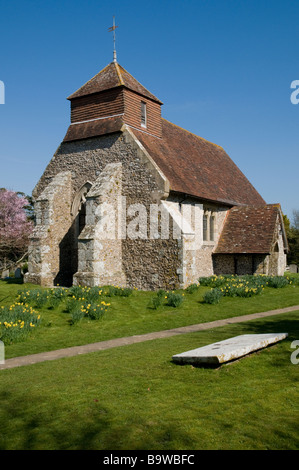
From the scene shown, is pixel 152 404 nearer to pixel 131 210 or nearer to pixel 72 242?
pixel 131 210

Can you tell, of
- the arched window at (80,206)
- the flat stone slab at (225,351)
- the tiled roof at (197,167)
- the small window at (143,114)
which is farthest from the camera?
the small window at (143,114)

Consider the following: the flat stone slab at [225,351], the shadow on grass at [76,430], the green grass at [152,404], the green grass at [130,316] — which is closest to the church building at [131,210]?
the green grass at [130,316]

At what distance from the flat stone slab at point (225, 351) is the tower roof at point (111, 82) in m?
15.5

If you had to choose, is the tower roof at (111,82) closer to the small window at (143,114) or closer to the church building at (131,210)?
the church building at (131,210)

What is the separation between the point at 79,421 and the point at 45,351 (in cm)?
496

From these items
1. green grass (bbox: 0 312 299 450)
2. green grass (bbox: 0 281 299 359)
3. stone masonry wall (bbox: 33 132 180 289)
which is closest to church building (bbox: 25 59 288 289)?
stone masonry wall (bbox: 33 132 180 289)

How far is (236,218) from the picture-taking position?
24.7m

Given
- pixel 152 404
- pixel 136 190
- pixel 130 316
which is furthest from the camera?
pixel 136 190

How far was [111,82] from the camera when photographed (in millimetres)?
20594

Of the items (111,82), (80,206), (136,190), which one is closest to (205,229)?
→ (136,190)

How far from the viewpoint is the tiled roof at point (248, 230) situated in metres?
22.4

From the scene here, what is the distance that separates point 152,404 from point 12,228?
1135 inches

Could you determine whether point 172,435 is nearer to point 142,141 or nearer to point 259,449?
point 259,449
